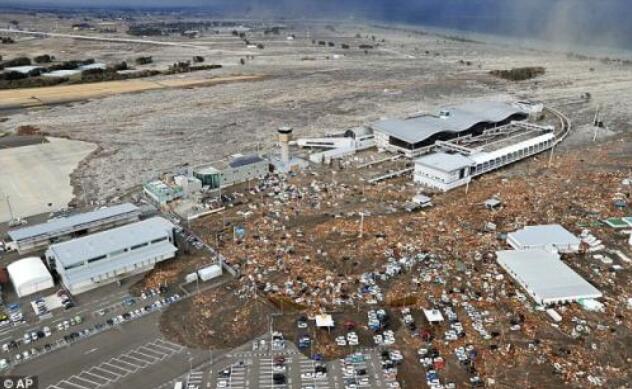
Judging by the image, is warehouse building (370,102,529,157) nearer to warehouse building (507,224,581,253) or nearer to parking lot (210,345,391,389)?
warehouse building (507,224,581,253)

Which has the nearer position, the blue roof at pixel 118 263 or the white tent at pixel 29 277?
the white tent at pixel 29 277

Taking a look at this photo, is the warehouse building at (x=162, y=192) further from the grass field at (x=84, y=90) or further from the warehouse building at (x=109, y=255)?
the grass field at (x=84, y=90)

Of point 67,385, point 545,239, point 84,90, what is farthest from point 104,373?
point 84,90

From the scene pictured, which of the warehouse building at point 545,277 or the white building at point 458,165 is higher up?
the white building at point 458,165

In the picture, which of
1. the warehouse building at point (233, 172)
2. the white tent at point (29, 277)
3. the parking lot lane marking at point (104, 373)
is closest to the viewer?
the parking lot lane marking at point (104, 373)

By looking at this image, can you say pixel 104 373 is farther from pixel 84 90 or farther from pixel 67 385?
pixel 84 90

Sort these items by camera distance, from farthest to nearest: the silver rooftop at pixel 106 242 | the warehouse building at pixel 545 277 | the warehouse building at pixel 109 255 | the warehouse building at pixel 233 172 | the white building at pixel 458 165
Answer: the warehouse building at pixel 233 172
the white building at pixel 458 165
the silver rooftop at pixel 106 242
the warehouse building at pixel 109 255
the warehouse building at pixel 545 277

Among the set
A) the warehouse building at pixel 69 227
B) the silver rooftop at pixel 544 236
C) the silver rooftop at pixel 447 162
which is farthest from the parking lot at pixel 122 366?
the silver rooftop at pixel 447 162
